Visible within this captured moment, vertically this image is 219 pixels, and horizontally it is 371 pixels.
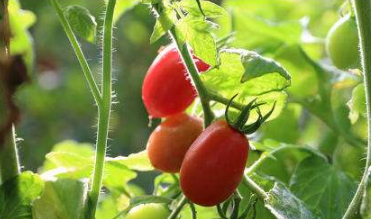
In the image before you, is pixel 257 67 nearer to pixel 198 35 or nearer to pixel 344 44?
pixel 198 35

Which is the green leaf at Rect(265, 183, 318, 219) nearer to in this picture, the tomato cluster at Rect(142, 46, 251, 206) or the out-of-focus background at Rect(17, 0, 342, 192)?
the tomato cluster at Rect(142, 46, 251, 206)

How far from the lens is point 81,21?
623 millimetres

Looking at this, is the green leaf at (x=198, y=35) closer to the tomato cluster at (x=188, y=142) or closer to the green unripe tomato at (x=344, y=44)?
the tomato cluster at (x=188, y=142)

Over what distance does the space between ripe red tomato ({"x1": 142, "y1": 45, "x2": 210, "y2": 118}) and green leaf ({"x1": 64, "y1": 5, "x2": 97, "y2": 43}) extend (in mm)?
105

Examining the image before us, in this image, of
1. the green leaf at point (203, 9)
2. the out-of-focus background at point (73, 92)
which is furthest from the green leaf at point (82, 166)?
the out-of-focus background at point (73, 92)

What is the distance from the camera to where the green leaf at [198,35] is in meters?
0.59

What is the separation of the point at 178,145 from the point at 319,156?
0.23 m

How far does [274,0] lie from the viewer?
124cm

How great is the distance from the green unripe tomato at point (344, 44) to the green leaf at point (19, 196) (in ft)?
1.19

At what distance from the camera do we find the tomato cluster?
0.60 meters

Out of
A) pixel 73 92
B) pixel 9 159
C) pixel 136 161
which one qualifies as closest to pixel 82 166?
pixel 136 161

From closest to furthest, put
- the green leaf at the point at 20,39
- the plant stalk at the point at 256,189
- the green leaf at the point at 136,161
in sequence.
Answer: the plant stalk at the point at 256,189, the green leaf at the point at 136,161, the green leaf at the point at 20,39

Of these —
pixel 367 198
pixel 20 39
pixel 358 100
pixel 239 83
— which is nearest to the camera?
pixel 367 198

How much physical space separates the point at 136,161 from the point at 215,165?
0.62ft
